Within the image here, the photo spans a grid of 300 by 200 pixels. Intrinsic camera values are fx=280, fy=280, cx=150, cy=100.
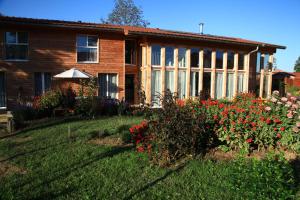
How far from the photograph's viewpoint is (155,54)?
57.4 ft

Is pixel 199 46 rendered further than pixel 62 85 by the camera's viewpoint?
Yes

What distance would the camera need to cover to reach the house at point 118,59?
15.1 m

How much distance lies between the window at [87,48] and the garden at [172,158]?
853cm

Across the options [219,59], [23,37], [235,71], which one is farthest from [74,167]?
[235,71]

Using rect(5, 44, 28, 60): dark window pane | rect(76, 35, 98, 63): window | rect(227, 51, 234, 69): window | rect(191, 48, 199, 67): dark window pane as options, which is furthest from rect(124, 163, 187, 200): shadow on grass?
rect(227, 51, 234, 69): window

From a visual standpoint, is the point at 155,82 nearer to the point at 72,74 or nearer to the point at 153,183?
the point at 72,74

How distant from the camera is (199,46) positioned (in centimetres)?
1889

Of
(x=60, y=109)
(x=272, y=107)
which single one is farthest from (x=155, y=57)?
(x=272, y=107)

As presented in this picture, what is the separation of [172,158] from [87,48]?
1211 cm

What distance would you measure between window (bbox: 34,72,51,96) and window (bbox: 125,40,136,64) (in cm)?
499

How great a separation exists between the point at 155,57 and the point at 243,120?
11.5m

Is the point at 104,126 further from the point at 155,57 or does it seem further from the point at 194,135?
the point at 155,57

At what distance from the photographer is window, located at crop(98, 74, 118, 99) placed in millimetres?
17281

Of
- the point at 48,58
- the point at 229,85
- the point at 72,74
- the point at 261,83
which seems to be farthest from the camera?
the point at 261,83
